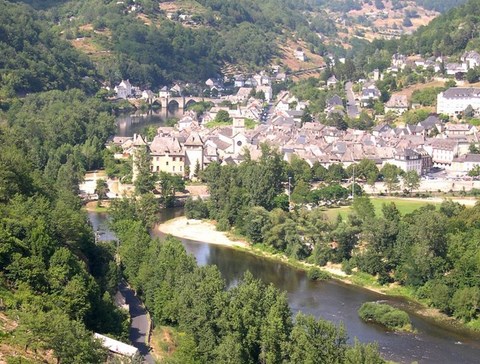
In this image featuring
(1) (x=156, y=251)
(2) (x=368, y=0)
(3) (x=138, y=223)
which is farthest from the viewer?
(2) (x=368, y=0)

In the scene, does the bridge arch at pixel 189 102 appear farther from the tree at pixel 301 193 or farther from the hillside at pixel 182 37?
the tree at pixel 301 193

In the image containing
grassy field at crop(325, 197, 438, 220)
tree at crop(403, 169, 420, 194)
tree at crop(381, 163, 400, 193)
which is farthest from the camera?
tree at crop(381, 163, 400, 193)

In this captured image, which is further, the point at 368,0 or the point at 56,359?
the point at 368,0

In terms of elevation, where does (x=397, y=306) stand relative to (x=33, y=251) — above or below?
below

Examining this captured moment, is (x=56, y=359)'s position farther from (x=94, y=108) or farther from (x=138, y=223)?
(x=94, y=108)

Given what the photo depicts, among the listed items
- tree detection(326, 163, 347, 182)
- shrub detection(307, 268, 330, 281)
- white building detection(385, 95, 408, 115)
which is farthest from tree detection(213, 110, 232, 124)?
shrub detection(307, 268, 330, 281)

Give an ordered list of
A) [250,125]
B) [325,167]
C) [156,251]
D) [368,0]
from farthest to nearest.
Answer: [368,0] < [250,125] < [325,167] < [156,251]

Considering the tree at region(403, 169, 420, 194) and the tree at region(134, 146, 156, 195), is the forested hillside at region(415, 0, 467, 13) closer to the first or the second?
the tree at region(403, 169, 420, 194)

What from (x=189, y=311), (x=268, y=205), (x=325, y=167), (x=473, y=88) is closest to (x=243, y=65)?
(x=473, y=88)
